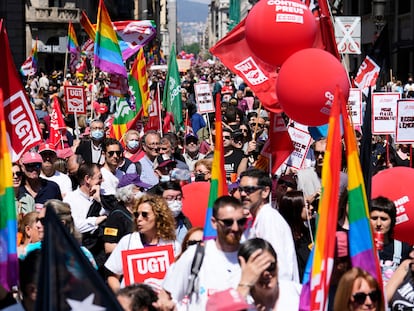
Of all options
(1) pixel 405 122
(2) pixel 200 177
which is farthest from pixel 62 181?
(1) pixel 405 122

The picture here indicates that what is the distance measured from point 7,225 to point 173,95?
11.8 metres

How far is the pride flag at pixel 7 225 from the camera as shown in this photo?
16.9ft

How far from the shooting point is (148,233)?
670cm

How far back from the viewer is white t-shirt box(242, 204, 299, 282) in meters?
6.14

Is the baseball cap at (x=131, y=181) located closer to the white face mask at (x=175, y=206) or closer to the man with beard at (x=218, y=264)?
the white face mask at (x=175, y=206)

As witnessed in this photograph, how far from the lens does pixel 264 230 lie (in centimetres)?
626

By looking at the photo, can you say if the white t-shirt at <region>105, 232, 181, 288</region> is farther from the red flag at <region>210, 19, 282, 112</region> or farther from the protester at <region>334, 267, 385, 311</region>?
the red flag at <region>210, 19, 282, 112</region>

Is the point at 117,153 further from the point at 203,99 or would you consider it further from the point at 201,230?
the point at 203,99

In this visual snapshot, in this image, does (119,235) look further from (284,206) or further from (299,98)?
(299,98)

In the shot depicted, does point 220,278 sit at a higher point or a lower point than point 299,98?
lower

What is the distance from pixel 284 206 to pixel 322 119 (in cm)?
88

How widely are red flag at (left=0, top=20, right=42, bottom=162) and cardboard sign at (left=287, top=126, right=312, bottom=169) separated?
2804 mm

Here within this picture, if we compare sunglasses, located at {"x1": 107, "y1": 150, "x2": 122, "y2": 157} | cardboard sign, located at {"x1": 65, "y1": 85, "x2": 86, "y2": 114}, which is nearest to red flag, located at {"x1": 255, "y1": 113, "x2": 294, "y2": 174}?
sunglasses, located at {"x1": 107, "y1": 150, "x2": 122, "y2": 157}

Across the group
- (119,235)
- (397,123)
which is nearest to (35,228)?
(119,235)
